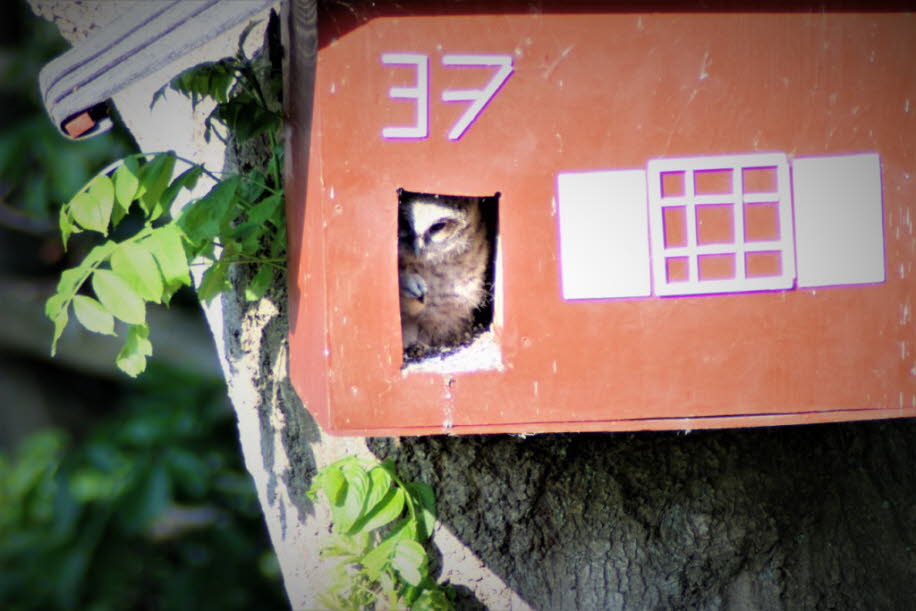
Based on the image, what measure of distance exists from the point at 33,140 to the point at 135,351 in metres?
1.48

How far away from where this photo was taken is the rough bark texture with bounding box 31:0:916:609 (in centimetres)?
193

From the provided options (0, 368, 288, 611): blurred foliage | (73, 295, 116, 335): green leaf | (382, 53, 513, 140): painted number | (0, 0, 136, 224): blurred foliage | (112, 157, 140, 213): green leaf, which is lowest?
(0, 368, 288, 611): blurred foliage

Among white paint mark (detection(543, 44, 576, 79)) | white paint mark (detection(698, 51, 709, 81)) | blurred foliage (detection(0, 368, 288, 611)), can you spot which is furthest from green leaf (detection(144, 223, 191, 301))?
blurred foliage (detection(0, 368, 288, 611))

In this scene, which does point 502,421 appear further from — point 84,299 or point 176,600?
point 176,600

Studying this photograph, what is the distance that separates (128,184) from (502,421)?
73 centimetres

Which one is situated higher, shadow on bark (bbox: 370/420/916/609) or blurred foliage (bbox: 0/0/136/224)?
blurred foliage (bbox: 0/0/136/224)

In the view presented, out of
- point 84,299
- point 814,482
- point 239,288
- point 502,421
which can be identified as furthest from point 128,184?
point 814,482

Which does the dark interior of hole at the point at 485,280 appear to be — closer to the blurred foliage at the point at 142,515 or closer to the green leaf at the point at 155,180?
the green leaf at the point at 155,180

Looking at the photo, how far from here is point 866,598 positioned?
214 cm

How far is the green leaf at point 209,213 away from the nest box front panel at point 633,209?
0.26 m

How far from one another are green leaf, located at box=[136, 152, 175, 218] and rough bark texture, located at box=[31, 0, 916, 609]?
30 centimetres

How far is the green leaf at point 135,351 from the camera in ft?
5.32

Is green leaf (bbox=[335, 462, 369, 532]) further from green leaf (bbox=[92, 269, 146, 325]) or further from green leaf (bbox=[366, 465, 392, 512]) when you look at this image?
green leaf (bbox=[92, 269, 146, 325])

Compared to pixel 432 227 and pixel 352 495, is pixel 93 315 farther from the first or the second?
pixel 432 227
